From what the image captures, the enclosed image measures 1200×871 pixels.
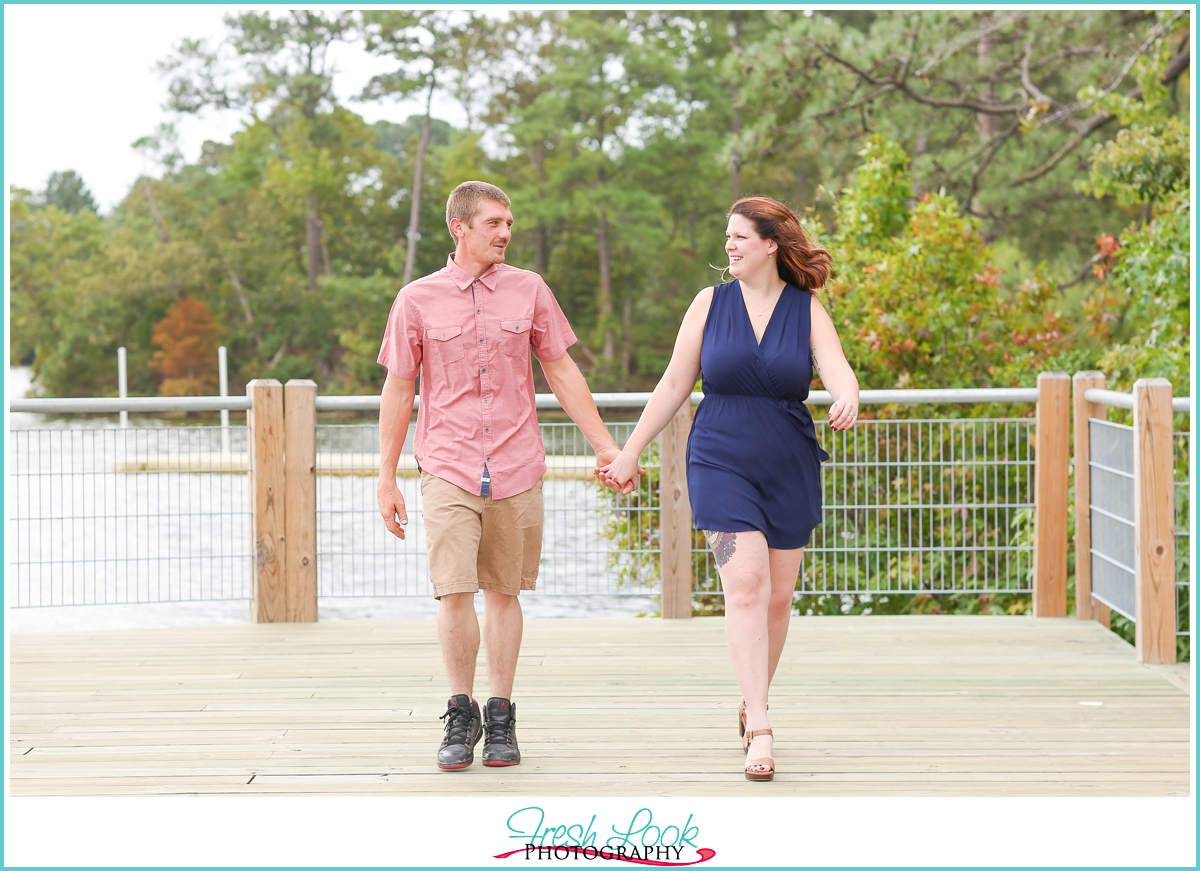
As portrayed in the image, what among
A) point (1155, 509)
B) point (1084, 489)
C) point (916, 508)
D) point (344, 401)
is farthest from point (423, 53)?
point (1155, 509)

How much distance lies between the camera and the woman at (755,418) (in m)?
3.62

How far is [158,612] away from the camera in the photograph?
30.6 ft

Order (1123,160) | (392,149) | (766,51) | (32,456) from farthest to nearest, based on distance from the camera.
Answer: (392,149) < (766,51) < (1123,160) < (32,456)

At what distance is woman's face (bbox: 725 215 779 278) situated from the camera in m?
3.66

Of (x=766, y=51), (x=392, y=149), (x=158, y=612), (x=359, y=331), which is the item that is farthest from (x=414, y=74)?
(x=158, y=612)

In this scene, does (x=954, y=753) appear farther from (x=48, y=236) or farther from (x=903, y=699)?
(x=48, y=236)

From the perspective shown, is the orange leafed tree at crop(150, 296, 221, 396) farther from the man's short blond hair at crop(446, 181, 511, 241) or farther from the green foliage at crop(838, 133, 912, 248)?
the man's short blond hair at crop(446, 181, 511, 241)

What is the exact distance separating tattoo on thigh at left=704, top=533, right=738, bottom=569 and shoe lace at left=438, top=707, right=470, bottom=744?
86cm

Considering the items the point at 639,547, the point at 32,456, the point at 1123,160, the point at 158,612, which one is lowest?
the point at 158,612

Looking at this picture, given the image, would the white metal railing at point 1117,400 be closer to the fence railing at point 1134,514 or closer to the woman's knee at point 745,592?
the fence railing at point 1134,514

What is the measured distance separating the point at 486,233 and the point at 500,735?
1447 millimetres

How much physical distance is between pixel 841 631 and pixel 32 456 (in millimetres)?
3575

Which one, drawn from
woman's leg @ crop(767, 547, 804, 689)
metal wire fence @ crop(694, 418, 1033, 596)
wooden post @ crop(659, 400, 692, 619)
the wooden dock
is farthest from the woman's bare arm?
metal wire fence @ crop(694, 418, 1033, 596)

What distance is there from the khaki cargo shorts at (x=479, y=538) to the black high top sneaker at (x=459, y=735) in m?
0.34
